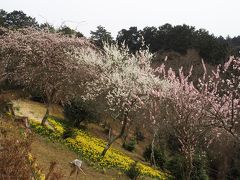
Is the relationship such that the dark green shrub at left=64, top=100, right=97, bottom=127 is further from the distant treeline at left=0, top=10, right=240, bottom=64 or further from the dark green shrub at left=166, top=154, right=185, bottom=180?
the distant treeline at left=0, top=10, right=240, bottom=64

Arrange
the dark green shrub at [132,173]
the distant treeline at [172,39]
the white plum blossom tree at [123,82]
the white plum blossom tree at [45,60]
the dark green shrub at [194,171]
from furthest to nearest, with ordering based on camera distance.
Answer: the distant treeline at [172,39] → the dark green shrub at [194,171] → the white plum blossom tree at [123,82] → the white plum blossom tree at [45,60] → the dark green shrub at [132,173]

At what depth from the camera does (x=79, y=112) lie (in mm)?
25984

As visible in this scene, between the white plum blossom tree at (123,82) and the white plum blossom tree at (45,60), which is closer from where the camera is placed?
the white plum blossom tree at (45,60)

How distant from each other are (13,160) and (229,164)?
2775 cm

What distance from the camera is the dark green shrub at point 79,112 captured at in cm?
2571

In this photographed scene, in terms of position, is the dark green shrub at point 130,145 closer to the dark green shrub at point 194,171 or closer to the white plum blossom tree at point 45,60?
the dark green shrub at point 194,171

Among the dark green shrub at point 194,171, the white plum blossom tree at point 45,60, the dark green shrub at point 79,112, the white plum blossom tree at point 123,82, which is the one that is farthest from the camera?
the dark green shrub at point 79,112

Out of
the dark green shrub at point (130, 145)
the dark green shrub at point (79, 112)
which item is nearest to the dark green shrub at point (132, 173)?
the dark green shrub at point (79, 112)

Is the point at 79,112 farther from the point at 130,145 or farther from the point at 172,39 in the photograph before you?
the point at 172,39

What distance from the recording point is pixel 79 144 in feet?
65.2

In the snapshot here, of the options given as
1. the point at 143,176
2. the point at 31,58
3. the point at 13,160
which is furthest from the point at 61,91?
the point at 13,160

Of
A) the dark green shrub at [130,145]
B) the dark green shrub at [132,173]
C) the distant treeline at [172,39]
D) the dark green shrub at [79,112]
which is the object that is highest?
the distant treeline at [172,39]

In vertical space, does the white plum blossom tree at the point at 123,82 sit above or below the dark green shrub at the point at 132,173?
above

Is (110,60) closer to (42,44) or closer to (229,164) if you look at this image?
(42,44)
